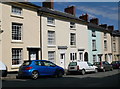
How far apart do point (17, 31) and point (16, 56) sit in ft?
8.56

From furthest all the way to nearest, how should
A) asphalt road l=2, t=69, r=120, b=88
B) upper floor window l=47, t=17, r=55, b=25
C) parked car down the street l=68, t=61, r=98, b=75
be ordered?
upper floor window l=47, t=17, r=55, b=25, parked car down the street l=68, t=61, r=98, b=75, asphalt road l=2, t=69, r=120, b=88

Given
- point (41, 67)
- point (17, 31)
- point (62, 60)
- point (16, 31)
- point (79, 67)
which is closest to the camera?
point (41, 67)

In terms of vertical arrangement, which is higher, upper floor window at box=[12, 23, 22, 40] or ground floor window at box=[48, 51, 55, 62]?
upper floor window at box=[12, 23, 22, 40]

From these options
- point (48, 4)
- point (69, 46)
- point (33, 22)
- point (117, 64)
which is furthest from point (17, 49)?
point (117, 64)

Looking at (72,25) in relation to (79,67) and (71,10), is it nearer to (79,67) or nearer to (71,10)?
(71,10)

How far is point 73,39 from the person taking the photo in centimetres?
2838

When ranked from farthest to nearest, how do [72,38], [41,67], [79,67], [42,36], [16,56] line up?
[72,38] → [42,36] → [79,67] → [16,56] → [41,67]

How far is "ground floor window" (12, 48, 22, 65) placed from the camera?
19.6 meters

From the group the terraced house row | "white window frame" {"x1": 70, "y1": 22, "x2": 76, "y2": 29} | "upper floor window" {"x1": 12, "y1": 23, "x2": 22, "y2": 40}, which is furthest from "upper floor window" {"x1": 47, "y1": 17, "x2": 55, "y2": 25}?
"upper floor window" {"x1": 12, "y1": 23, "x2": 22, "y2": 40}

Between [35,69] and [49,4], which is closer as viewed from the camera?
[35,69]

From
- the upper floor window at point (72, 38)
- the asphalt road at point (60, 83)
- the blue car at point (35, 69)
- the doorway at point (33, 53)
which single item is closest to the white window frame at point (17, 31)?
the doorway at point (33, 53)

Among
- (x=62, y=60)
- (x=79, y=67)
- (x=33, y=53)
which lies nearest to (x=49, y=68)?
(x=79, y=67)

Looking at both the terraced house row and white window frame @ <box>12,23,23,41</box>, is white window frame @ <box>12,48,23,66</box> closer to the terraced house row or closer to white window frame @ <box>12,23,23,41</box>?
the terraced house row

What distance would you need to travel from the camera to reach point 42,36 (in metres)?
22.8
